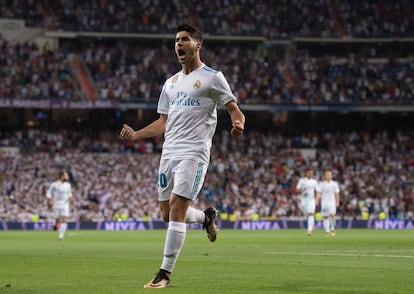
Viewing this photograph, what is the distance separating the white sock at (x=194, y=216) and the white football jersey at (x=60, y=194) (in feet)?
80.3

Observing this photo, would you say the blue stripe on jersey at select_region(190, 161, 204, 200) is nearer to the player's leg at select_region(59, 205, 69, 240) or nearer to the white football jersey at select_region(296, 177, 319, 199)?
the player's leg at select_region(59, 205, 69, 240)

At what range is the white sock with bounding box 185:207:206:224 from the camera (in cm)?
1251

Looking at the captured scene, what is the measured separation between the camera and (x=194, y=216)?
12641 millimetres

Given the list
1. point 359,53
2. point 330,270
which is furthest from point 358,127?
point 330,270

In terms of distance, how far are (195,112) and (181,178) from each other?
2.75 ft

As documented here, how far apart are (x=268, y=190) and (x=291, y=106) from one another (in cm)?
740

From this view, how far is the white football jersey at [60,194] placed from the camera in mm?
36781

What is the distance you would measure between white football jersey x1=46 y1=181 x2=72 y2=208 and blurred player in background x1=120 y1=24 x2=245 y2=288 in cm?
2492

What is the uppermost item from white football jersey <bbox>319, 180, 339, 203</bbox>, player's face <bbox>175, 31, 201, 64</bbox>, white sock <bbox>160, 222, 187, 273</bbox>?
player's face <bbox>175, 31, 201, 64</bbox>

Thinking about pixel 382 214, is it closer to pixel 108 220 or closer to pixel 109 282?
pixel 108 220

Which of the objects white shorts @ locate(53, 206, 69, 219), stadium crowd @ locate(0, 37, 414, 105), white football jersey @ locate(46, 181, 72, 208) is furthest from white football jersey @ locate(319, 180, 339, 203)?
stadium crowd @ locate(0, 37, 414, 105)

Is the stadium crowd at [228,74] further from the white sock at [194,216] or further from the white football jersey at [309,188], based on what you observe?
the white sock at [194,216]

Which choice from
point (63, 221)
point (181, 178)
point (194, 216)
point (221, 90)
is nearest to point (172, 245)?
point (181, 178)

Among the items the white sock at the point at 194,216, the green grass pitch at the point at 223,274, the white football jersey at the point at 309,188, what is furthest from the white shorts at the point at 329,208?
the white sock at the point at 194,216
